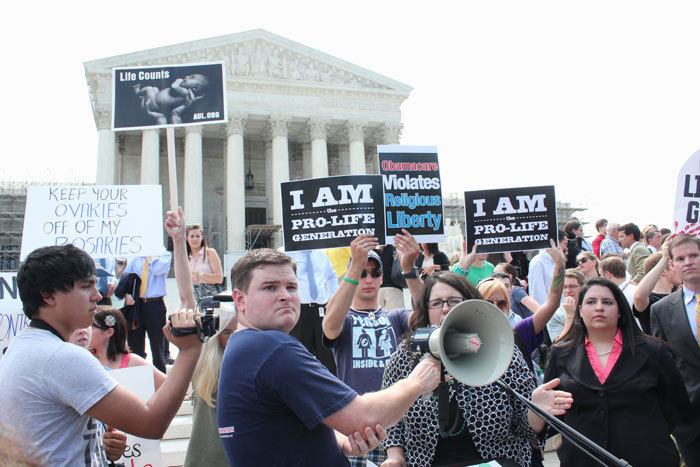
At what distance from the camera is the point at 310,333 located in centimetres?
675

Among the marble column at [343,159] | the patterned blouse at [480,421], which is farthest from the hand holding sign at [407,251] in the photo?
the marble column at [343,159]

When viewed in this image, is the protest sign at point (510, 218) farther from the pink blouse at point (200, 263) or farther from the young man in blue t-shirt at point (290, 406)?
the pink blouse at point (200, 263)

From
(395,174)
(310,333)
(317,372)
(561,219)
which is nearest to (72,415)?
(317,372)

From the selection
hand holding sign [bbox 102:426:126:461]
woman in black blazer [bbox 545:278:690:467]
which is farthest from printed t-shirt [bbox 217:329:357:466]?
woman in black blazer [bbox 545:278:690:467]

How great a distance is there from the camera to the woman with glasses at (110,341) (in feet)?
14.7

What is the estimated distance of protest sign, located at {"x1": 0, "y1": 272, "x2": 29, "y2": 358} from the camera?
17.3 feet

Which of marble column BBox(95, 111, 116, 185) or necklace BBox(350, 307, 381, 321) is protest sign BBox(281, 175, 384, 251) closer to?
necklace BBox(350, 307, 381, 321)

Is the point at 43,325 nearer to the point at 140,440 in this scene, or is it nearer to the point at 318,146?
the point at 140,440

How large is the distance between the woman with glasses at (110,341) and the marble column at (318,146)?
99.9 feet

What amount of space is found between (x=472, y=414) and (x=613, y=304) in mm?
1401

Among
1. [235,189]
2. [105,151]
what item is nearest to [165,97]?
[235,189]

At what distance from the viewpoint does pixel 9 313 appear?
541cm

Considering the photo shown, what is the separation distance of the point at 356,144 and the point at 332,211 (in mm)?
32115

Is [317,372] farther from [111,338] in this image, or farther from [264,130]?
[264,130]
